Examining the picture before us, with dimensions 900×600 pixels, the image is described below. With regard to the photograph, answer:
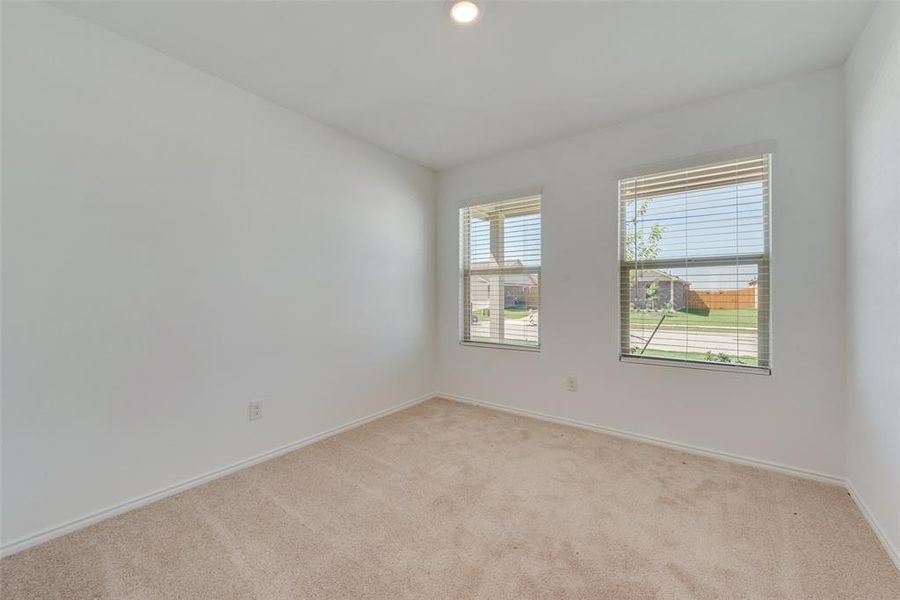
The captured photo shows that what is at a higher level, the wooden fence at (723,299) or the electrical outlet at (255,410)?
the wooden fence at (723,299)

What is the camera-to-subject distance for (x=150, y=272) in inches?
77.2

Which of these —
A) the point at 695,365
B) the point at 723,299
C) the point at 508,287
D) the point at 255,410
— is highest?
the point at 508,287

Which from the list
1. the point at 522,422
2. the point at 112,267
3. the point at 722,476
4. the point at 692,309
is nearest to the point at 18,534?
the point at 112,267

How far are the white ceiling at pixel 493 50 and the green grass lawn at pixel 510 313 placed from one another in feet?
5.23

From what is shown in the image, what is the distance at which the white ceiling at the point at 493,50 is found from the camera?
1.70m

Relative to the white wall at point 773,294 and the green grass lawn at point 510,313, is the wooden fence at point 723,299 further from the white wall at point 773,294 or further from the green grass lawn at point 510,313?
the green grass lawn at point 510,313

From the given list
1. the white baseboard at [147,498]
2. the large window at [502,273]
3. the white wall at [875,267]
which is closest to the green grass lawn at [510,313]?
the large window at [502,273]

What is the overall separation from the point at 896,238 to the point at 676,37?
131 cm

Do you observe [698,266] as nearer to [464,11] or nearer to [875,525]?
[875,525]

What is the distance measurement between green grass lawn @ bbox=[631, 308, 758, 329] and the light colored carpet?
89 cm

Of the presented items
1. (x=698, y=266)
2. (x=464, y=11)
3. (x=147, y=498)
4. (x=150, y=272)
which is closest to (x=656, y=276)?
(x=698, y=266)

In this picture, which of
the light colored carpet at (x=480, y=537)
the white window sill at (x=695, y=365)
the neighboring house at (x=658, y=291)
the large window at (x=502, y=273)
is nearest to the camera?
the light colored carpet at (x=480, y=537)

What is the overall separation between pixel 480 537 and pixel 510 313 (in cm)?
209

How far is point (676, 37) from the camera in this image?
1.86 metres
